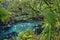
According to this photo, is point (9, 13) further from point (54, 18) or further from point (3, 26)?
point (54, 18)

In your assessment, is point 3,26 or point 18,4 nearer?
point 18,4

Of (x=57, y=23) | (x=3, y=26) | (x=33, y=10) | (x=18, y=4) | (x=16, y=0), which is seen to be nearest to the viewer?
(x=57, y=23)

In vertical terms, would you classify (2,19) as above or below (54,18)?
below

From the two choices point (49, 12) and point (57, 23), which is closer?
point (49, 12)

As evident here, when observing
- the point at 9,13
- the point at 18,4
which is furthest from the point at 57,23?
the point at 9,13

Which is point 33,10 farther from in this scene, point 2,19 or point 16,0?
point 2,19

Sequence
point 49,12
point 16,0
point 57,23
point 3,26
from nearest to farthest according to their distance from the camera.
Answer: point 49,12 < point 57,23 < point 16,0 < point 3,26

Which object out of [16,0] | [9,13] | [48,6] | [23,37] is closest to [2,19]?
[9,13]

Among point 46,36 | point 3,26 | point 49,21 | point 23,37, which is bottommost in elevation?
point 3,26

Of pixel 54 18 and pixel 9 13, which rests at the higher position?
pixel 54 18
